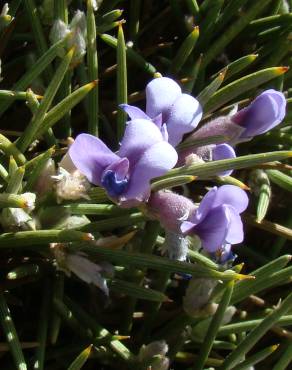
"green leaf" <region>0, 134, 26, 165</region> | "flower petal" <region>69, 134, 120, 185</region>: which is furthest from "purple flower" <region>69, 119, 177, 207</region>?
"green leaf" <region>0, 134, 26, 165</region>

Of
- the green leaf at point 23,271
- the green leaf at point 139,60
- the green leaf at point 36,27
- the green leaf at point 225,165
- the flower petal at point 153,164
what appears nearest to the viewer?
the flower petal at point 153,164

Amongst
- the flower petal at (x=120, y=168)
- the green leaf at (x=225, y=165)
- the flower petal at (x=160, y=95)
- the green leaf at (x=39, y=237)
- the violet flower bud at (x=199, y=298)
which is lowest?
the violet flower bud at (x=199, y=298)

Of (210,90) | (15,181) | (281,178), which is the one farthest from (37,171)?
(281,178)

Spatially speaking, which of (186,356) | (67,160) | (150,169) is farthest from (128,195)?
(186,356)

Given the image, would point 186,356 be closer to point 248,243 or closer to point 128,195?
point 248,243

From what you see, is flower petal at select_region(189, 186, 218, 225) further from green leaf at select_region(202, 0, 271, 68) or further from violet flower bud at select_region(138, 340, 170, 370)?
green leaf at select_region(202, 0, 271, 68)

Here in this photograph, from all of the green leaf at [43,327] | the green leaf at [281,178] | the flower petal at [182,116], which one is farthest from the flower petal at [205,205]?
the green leaf at [281,178]

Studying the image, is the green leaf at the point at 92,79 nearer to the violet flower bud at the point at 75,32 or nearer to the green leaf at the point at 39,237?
the violet flower bud at the point at 75,32
